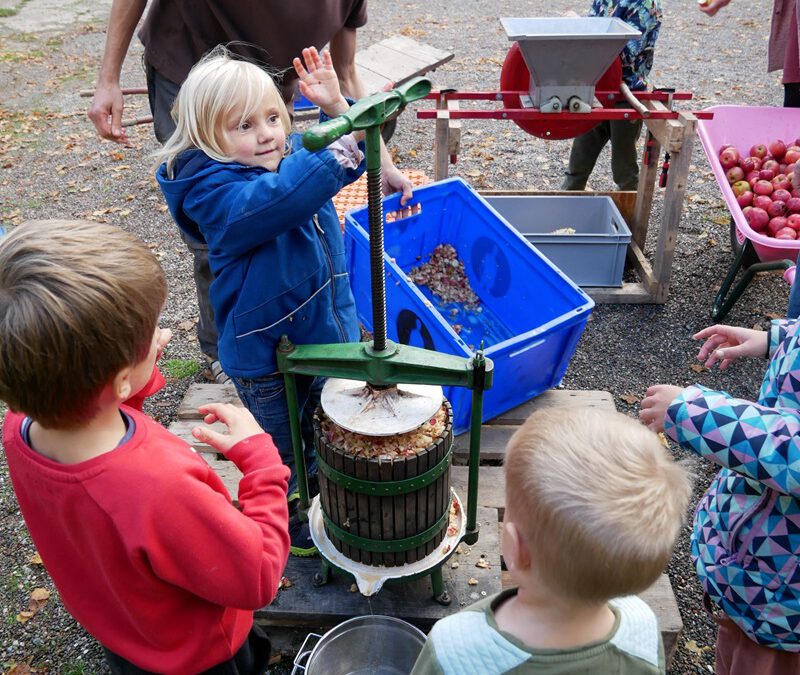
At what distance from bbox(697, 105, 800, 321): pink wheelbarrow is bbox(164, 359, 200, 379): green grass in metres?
3.03

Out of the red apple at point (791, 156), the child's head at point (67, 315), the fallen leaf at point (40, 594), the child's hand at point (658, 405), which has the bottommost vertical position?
the fallen leaf at point (40, 594)

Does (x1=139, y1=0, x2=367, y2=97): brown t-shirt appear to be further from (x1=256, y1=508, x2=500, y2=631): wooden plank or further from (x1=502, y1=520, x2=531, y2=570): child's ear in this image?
(x1=502, y1=520, x2=531, y2=570): child's ear

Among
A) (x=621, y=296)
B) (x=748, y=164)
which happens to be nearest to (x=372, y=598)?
(x=621, y=296)

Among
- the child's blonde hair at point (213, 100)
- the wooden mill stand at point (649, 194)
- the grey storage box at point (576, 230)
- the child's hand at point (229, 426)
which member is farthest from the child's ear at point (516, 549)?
the grey storage box at point (576, 230)

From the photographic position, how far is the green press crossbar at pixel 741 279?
3.91 m

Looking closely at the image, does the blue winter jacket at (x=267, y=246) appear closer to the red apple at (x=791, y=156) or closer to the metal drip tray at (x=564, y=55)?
the metal drip tray at (x=564, y=55)

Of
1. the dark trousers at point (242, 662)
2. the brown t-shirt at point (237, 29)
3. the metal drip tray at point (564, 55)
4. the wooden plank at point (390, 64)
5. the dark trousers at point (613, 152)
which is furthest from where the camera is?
the wooden plank at point (390, 64)

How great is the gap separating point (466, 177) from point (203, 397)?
138 inches

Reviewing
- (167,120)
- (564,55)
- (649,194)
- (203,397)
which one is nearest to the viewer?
(167,120)

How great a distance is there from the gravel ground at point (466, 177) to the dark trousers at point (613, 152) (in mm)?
590

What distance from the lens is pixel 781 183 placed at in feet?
13.3

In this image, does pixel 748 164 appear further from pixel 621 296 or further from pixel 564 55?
pixel 564 55

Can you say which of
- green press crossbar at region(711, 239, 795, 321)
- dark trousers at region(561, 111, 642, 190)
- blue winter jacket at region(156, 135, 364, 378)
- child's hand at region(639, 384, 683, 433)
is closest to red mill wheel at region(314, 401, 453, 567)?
blue winter jacket at region(156, 135, 364, 378)

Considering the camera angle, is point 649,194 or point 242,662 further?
point 649,194
